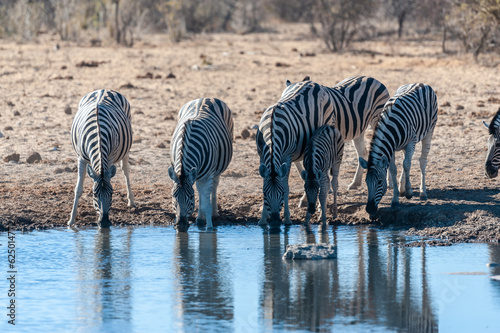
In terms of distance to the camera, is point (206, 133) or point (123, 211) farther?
point (123, 211)

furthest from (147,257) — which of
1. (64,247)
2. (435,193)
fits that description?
(435,193)

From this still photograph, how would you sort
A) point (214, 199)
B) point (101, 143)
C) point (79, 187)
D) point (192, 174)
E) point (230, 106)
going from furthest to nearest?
point (230, 106)
point (214, 199)
point (79, 187)
point (101, 143)
point (192, 174)

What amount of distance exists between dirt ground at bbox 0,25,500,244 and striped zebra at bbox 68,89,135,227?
27.9 inches

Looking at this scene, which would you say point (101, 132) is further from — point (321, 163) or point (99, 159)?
point (321, 163)

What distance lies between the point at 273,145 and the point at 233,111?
6.24 metres

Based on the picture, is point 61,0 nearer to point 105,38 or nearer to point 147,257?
point 105,38

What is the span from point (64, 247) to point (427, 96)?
481cm

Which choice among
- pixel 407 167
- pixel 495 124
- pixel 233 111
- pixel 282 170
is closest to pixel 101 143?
pixel 282 170

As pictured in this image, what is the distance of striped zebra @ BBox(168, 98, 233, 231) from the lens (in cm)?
762

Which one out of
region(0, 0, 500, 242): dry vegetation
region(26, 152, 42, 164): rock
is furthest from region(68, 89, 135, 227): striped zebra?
region(26, 152, 42, 164): rock

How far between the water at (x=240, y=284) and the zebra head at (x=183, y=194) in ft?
0.77

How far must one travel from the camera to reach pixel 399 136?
28.4ft

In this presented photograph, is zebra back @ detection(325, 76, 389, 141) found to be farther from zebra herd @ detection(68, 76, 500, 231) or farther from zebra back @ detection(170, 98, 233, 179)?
zebra back @ detection(170, 98, 233, 179)

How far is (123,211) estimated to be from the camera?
29.4 feet
